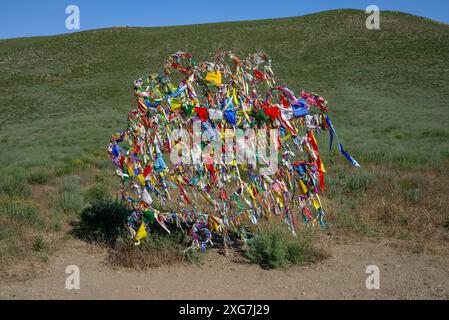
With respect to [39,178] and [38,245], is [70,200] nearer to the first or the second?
[38,245]

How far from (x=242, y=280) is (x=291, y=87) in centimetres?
3059

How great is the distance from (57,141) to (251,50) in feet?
111

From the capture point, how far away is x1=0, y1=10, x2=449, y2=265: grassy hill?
280 inches

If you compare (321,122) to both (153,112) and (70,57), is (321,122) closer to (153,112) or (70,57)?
(153,112)

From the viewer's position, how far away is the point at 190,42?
173ft

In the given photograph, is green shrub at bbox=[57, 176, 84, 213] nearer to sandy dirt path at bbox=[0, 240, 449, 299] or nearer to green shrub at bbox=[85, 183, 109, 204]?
green shrub at bbox=[85, 183, 109, 204]

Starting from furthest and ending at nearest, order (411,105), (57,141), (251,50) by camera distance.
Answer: (251,50) → (411,105) → (57,141)

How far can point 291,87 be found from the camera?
34250 mm

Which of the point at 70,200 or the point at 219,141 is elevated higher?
the point at 219,141

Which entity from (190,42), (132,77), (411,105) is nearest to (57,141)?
(411,105)

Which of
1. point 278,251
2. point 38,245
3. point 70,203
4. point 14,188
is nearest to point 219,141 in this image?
point 278,251

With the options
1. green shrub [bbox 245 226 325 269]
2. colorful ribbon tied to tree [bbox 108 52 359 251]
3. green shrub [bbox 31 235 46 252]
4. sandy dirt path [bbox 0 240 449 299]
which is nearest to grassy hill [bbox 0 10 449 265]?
green shrub [bbox 31 235 46 252]

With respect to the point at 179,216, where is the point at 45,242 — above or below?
below
